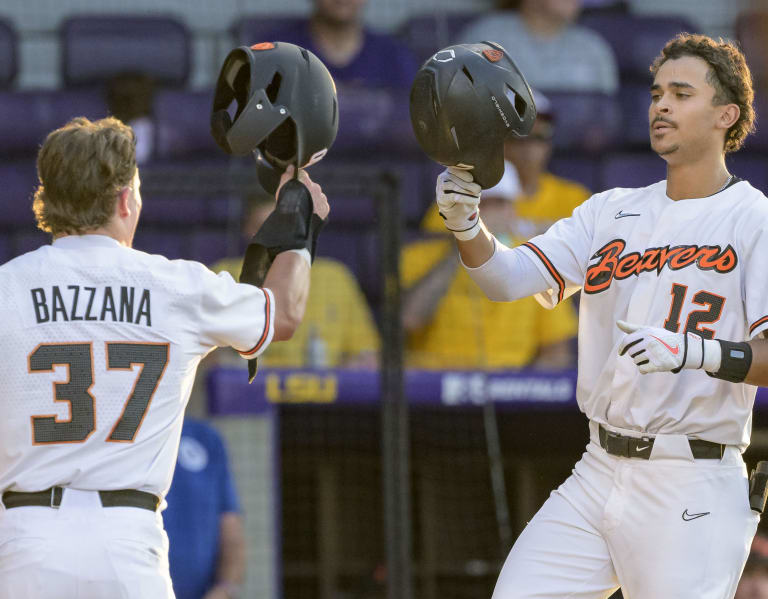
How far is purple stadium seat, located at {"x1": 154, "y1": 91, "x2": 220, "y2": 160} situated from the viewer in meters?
6.80

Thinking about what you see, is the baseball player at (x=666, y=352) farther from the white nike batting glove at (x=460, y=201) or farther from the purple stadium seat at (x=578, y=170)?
the purple stadium seat at (x=578, y=170)

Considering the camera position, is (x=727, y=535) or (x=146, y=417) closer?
(x=146, y=417)

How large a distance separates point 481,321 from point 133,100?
2279mm

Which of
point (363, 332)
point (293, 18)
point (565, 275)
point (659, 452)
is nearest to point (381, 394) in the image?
point (363, 332)

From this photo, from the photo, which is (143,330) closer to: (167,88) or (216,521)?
(216,521)

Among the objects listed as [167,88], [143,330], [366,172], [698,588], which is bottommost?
[698,588]

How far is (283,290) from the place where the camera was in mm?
3402

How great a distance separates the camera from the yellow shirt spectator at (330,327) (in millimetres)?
5801

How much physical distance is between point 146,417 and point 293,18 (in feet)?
15.6

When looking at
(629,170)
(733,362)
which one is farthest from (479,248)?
(629,170)

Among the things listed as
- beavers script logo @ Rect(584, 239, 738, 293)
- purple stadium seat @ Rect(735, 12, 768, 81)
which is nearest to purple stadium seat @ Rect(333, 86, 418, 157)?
purple stadium seat @ Rect(735, 12, 768, 81)

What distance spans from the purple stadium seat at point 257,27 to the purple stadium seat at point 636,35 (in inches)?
69.0

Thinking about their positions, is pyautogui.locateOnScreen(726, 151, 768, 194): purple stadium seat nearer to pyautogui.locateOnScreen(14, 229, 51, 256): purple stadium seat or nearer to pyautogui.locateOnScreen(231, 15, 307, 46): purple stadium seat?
pyautogui.locateOnScreen(231, 15, 307, 46): purple stadium seat

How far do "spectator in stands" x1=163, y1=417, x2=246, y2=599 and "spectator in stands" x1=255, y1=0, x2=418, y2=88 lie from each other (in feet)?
8.29
